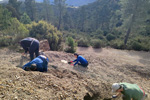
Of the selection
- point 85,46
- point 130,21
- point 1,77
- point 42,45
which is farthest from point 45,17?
point 1,77

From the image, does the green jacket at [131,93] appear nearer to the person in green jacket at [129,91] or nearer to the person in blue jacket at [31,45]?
the person in green jacket at [129,91]

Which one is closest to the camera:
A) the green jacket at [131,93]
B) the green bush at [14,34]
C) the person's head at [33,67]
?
the green jacket at [131,93]

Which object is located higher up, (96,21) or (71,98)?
(96,21)

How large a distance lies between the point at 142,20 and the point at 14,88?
622 inches

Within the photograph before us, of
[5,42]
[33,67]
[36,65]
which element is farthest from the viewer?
[5,42]

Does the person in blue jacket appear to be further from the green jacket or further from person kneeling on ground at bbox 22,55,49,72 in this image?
the green jacket

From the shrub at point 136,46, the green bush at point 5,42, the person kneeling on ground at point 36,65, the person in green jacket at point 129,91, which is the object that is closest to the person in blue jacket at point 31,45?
the person kneeling on ground at point 36,65

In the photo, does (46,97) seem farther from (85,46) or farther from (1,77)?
(85,46)

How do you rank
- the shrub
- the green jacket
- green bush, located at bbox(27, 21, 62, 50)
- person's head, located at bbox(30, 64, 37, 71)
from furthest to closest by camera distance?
the shrub → green bush, located at bbox(27, 21, 62, 50) → person's head, located at bbox(30, 64, 37, 71) → the green jacket

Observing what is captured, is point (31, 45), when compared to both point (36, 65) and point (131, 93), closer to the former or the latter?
point (36, 65)

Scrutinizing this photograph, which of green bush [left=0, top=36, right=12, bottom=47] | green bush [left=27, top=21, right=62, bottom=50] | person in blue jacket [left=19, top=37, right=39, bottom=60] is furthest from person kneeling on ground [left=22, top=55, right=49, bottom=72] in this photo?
green bush [left=27, top=21, right=62, bottom=50]

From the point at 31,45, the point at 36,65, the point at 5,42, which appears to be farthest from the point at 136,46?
the point at 5,42

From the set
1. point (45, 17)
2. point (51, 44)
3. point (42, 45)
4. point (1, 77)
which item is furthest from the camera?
point (45, 17)

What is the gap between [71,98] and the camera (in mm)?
2742
